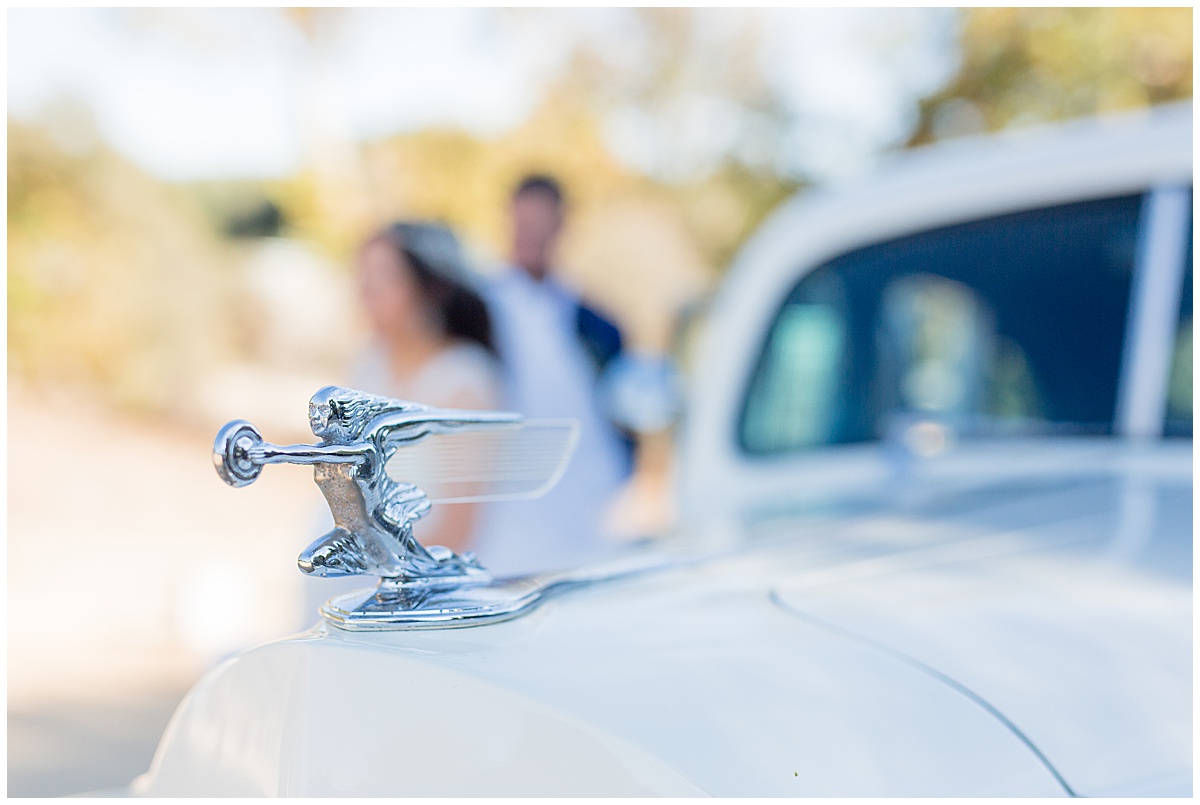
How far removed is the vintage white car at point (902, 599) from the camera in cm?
94

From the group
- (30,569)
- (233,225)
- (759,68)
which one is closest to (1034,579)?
(30,569)

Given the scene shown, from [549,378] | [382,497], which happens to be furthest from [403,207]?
[382,497]

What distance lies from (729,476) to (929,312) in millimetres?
663

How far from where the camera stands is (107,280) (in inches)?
556

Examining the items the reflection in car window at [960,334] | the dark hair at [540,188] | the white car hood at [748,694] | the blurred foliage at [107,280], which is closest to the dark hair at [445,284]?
the reflection in car window at [960,334]

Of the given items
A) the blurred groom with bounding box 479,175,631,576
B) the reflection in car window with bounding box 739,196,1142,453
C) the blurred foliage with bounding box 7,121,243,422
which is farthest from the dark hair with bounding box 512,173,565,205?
the blurred foliage with bounding box 7,121,243,422

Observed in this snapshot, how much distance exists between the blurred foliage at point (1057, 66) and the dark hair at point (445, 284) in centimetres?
720

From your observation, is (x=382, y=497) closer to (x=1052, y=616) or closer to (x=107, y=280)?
(x=1052, y=616)

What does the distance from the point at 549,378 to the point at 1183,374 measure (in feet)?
6.49

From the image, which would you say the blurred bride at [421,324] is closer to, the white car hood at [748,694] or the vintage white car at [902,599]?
the vintage white car at [902,599]

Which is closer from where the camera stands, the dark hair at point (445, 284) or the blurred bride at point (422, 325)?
the blurred bride at point (422, 325)

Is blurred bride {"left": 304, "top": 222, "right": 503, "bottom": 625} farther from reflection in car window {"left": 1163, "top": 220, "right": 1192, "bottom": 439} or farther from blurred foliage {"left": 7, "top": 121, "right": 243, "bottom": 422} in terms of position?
blurred foliage {"left": 7, "top": 121, "right": 243, "bottom": 422}

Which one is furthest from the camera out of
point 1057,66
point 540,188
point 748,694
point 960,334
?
point 1057,66

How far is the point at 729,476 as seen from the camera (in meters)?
2.96
